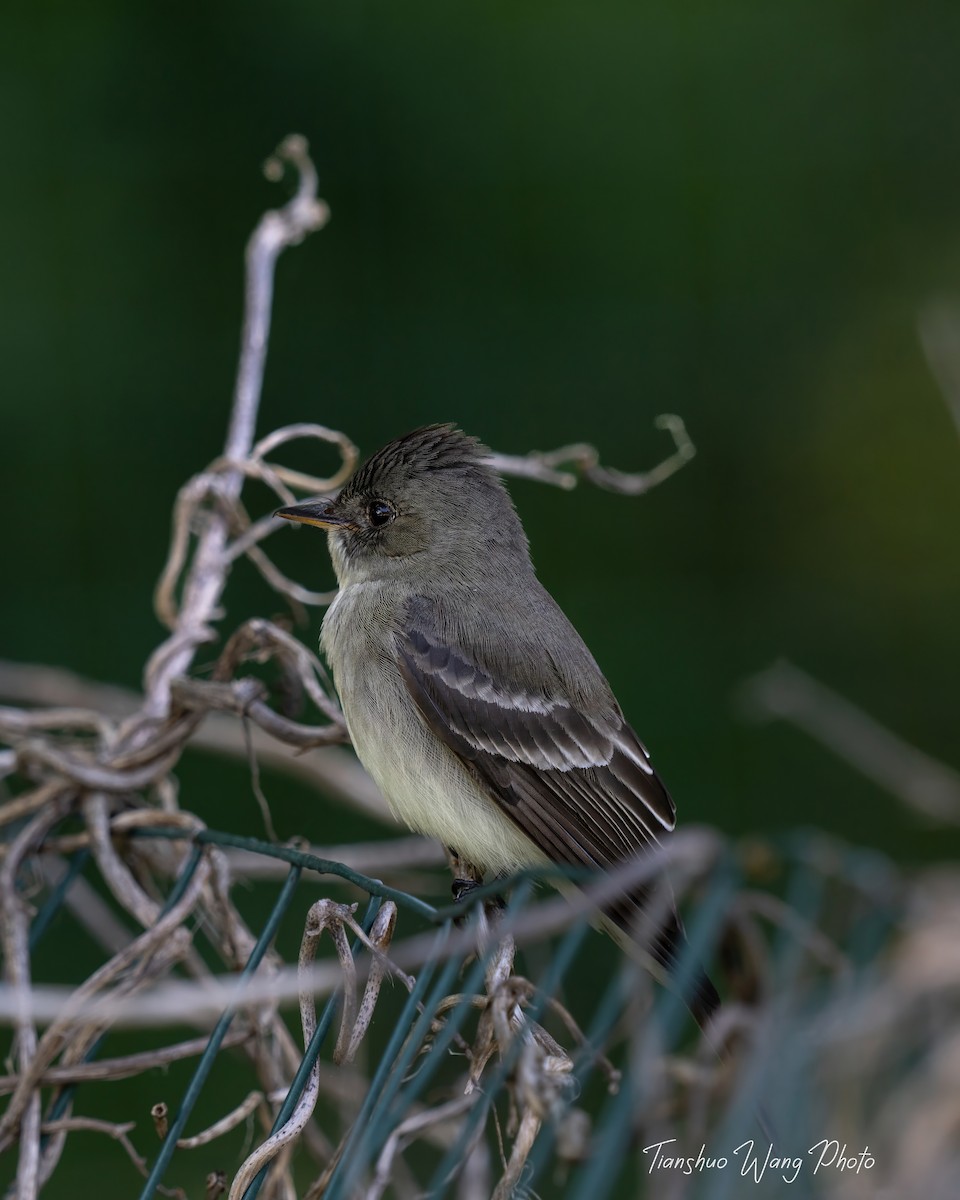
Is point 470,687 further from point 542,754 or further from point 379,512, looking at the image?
point 379,512

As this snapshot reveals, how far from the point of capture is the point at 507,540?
7.70ft

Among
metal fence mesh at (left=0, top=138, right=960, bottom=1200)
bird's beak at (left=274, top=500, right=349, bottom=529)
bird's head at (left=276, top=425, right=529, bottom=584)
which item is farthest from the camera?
bird's head at (left=276, top=425, right=529, bottom=584)

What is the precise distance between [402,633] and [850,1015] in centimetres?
121

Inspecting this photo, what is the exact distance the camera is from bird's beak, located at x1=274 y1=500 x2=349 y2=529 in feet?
6.95

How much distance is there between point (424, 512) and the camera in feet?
7.64

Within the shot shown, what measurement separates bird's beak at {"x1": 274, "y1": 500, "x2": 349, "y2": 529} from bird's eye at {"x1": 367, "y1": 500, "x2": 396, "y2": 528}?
4 centimetres

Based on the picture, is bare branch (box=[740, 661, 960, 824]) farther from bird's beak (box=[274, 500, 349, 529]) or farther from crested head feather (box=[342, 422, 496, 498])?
bird's beak (box=[274, 500, 349, 529])

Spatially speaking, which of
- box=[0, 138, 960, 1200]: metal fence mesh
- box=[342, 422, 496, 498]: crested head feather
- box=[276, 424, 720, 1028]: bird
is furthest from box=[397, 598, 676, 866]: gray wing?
box=[342, 422, 496, 498]: crested head feather

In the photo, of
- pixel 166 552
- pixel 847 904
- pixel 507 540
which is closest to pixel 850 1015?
pixel 847 904

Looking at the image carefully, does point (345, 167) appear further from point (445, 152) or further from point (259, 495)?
point (259, 495)

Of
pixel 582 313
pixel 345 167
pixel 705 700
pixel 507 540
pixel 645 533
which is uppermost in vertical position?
pixel 345 167

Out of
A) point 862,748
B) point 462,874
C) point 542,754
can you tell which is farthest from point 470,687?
point 862,748

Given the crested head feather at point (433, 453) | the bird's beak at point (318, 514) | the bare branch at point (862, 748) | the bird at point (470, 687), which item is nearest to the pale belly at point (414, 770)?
the bird at point (470, 687)

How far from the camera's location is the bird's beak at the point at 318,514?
2117 millimetres
